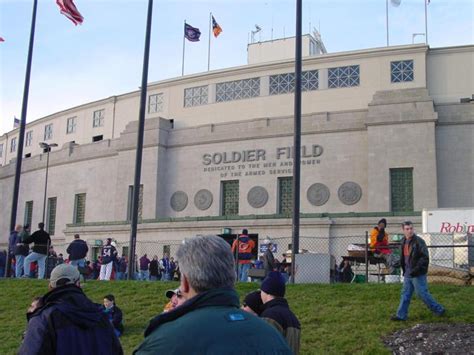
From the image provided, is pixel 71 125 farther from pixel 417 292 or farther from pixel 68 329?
pixel 68 329

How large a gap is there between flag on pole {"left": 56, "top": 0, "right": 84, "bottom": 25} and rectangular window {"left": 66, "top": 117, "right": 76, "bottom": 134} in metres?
29.5

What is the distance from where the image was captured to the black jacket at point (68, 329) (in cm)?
409

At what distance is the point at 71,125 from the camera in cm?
5225

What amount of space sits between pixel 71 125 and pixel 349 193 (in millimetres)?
26426

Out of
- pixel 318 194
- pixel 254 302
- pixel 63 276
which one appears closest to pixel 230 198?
pixel 318 194

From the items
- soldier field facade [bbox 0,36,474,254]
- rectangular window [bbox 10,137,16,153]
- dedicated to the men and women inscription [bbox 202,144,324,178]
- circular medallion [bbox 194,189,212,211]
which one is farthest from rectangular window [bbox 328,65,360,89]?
rectangular window [bbox 10,137,16,153]

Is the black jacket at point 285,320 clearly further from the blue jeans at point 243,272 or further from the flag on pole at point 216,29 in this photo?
the flag on pole at point 216,29

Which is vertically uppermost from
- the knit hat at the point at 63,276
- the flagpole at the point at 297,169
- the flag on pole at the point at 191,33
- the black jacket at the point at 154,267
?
the flag on pole at the point at 191,33

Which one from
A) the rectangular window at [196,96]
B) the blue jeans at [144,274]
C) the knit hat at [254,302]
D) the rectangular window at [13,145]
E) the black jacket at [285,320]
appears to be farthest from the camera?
the rectangular window at [13,145]

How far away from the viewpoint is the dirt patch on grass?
31.3 ft

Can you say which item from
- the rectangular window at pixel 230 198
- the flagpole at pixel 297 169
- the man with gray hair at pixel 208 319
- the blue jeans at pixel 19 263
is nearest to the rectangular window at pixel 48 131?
the rectangular window at pixel 230 198

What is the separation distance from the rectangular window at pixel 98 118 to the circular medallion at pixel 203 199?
43.7 ft

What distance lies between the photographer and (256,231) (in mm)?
33844

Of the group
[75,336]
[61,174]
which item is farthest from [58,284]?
[61,174]
